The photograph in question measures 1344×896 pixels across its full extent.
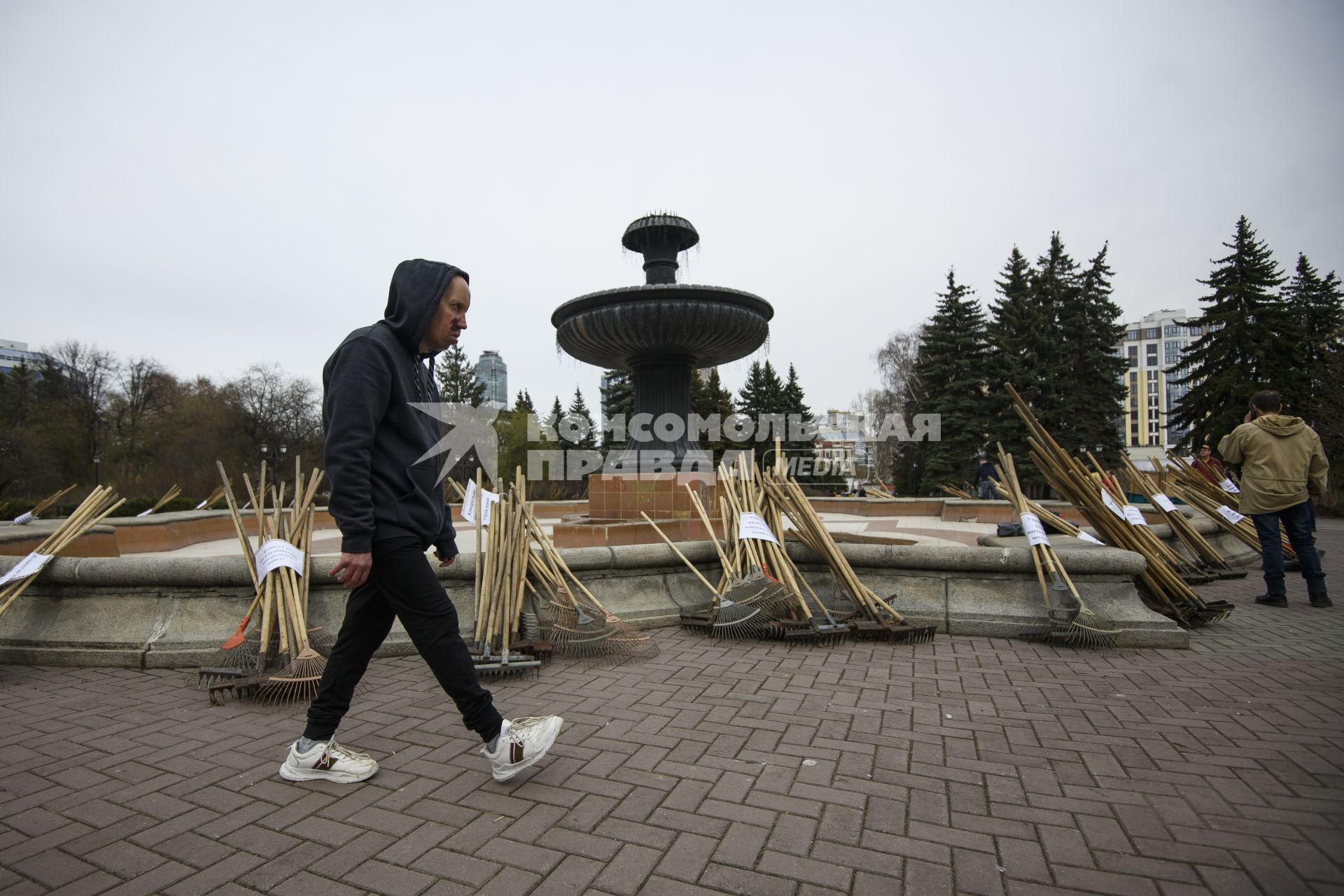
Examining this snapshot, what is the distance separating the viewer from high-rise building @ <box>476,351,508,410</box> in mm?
59856

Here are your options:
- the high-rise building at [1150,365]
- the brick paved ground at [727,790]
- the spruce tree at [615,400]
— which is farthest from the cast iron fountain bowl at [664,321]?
the high-rise building at [1150,365]

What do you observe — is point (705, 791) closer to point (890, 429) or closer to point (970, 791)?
point (970, 791)

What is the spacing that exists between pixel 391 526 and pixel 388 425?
14.5 inches

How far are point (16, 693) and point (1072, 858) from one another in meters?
4.69

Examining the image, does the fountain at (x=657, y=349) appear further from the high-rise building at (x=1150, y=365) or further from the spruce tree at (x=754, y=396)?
the high-rise building at (x=1150, y=365)

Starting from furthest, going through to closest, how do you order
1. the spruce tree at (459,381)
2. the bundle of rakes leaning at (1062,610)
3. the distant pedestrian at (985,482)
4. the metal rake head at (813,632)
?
the spruce tree at (459,381) < the distant pedestrian at (985,482) < the metal rake head at (813,632) < the bundle of rakes leaning at (1062,610)

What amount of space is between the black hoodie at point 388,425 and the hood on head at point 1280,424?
636 centimetres

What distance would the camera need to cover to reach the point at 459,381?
44.3 m

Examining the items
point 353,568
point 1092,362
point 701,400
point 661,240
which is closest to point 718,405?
point 701,400

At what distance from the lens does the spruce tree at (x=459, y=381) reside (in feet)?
143

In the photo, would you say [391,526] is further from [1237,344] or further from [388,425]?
[1237,344]

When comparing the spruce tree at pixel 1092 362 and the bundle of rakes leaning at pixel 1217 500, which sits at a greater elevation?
the spruce tree at pixel 1092 362

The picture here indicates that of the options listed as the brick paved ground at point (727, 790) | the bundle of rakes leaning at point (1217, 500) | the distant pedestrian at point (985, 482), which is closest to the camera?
the brick paved ground at point (727, 790)


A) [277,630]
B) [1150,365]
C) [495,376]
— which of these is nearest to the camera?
[277,630]
